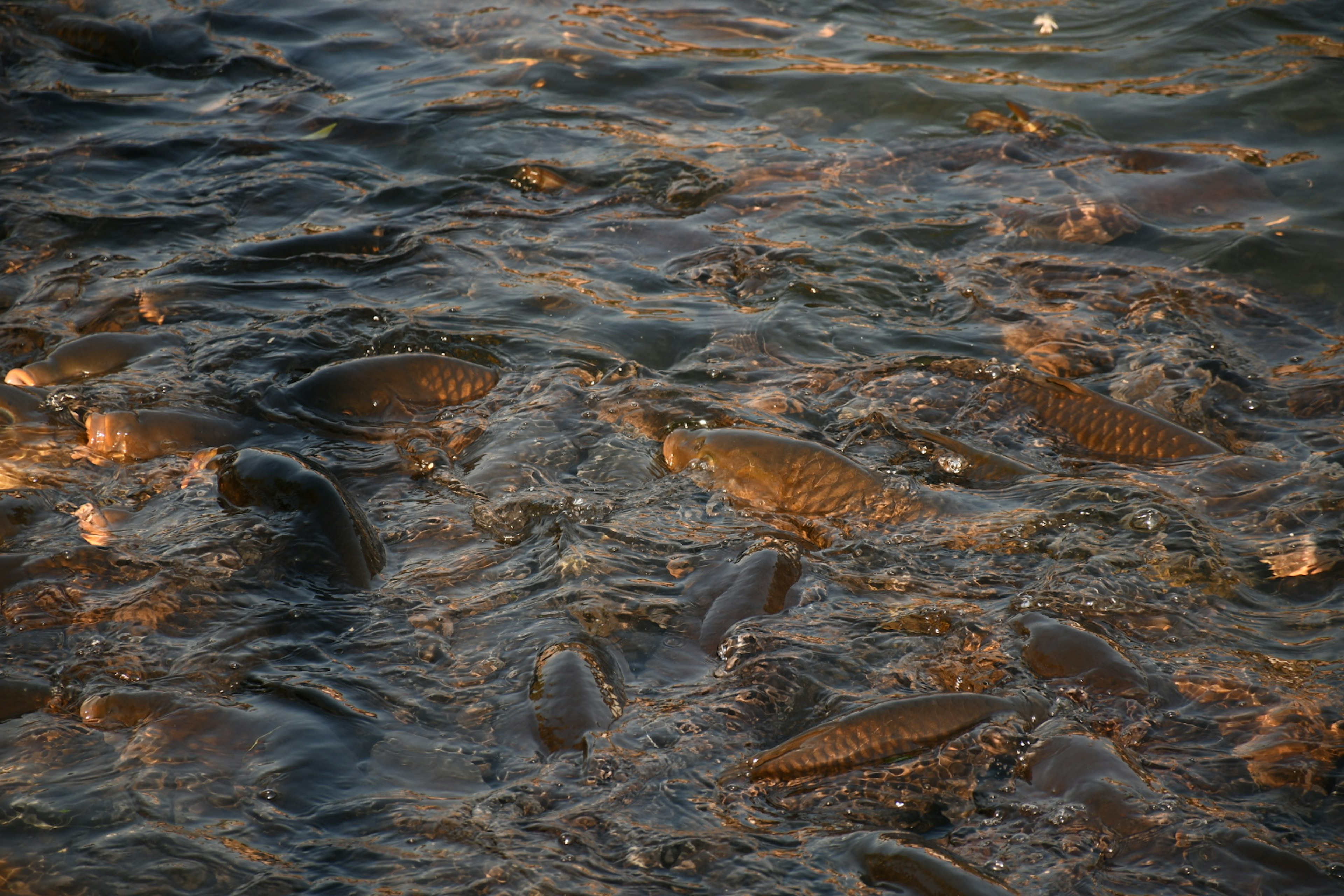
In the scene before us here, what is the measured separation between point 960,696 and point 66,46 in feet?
28.2

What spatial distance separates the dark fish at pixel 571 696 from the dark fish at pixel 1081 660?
3.73 ft

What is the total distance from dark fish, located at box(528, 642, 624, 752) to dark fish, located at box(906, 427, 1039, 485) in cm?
159

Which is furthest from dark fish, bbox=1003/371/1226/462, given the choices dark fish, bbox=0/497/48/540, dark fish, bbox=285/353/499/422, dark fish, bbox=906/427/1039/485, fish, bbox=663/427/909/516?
dark fish, bbox=0/497/48/540

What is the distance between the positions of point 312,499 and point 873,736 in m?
1.88

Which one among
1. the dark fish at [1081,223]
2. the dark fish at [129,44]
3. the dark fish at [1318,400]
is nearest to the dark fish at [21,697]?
the dark fish at [1318,400]

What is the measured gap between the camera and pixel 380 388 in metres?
4.13

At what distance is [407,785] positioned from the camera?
2.55m

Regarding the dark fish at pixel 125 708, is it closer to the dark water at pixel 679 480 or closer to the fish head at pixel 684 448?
the dark water at pixel 679 480

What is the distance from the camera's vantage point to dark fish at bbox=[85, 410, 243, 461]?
12.6 ft

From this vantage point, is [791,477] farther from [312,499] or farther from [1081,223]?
[1081,223]

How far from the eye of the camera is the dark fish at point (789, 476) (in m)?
3.50

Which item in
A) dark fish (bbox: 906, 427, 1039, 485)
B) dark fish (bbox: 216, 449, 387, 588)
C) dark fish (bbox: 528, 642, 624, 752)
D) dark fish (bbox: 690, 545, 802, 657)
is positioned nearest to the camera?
dark fish (bbox: 528, 642, 624, 752)

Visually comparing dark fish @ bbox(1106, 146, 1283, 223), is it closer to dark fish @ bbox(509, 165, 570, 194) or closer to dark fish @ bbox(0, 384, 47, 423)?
dark fish @ bbox(509, 165, 570, 194)

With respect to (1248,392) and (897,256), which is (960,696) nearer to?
(1248,392)
